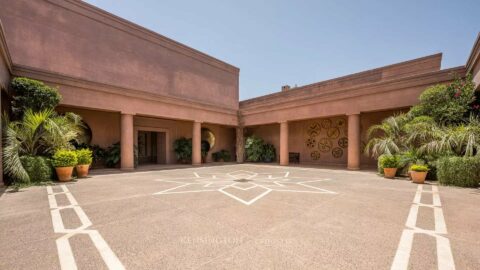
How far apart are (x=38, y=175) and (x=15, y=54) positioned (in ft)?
25.2

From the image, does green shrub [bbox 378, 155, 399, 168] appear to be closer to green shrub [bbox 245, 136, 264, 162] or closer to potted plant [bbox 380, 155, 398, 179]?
potted plant [bbox 380, 155, 398, 179]

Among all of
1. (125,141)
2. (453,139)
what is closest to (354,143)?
(453,139)

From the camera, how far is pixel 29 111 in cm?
834

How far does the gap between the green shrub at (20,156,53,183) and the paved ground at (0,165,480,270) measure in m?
2.60

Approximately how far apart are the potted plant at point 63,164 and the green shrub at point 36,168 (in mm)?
294

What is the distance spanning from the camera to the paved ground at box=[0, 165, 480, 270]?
8.91 ft

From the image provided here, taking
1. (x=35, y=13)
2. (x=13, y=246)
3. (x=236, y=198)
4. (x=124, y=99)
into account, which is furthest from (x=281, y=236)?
(x=35, y=13)

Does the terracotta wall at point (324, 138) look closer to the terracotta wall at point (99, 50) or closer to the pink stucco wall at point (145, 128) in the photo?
the pink stucco wall at point (145, 128)

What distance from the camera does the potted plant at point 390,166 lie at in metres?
9.68

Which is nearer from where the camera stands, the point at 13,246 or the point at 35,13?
the point at 13,246

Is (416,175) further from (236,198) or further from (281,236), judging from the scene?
(281,236)

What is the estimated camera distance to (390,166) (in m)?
9.70

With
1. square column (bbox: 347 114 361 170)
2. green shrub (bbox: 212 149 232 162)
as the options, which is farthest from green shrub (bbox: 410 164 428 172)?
green shrub (bbox: 212 149 232 162)

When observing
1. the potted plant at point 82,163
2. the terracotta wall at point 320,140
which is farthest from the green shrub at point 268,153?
the potted plant at point 82,163
